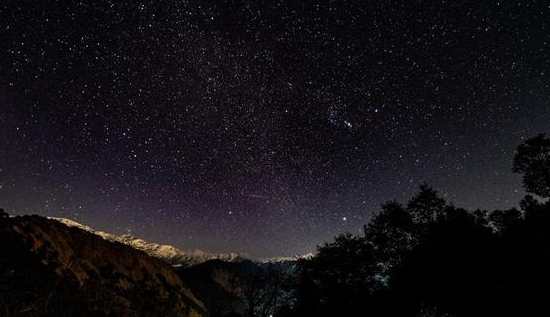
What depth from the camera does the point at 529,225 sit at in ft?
110

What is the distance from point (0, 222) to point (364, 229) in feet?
414

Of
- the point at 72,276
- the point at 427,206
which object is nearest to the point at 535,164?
the point at 427,206

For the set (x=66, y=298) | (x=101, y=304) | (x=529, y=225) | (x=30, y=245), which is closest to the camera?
(x=529, y=225)

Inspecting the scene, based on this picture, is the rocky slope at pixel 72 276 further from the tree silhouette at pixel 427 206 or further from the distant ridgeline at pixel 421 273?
the tree silhouette at pixel 427 206

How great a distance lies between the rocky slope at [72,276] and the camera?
59.6 meters

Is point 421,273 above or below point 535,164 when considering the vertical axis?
below

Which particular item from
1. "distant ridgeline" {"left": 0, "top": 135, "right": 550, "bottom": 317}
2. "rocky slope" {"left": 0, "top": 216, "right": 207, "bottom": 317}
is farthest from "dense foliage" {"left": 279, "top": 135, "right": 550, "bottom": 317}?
"rocky slope" {"left": 0, "top": 216, "right": 207, "bottom": 317}

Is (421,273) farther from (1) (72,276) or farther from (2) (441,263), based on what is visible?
(1) (72,276)

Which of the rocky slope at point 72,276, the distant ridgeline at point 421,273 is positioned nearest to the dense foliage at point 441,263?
the distant ridgeline at point 421,273

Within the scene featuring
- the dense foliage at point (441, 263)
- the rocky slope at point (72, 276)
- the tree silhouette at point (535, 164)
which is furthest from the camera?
the rocky slope at point (72, 276)

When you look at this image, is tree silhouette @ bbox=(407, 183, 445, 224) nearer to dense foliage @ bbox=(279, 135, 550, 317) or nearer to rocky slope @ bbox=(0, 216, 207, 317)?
dense foliage @ bbox=(279, 135, 550, 317)

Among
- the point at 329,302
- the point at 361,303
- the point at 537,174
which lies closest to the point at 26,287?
the point at 329,302

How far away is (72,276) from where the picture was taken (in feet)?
382

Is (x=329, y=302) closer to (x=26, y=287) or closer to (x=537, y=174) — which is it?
(x=537, y=174)
